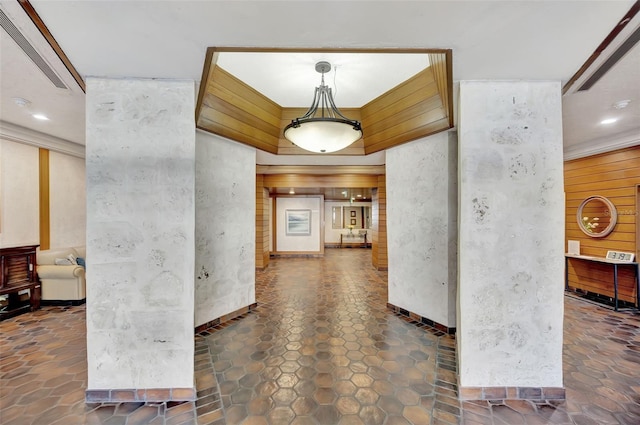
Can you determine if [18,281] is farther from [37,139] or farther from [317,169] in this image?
[317,169]

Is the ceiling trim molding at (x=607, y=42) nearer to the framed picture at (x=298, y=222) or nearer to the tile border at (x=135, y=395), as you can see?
the tile border at (x=135, y=395)

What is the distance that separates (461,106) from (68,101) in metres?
4.03

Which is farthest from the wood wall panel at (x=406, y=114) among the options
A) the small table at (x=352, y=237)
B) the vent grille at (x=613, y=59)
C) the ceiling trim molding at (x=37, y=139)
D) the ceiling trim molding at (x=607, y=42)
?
the small table at (x=352, y=237)

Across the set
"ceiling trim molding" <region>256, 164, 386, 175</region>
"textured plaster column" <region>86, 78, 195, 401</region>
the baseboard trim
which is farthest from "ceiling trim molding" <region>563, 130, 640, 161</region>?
the baseboard trim

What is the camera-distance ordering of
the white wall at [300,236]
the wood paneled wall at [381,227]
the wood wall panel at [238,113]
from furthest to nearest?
the white wall at [300,236], the wood paneled wall at [381,227], the wood wall panel at [238,113]

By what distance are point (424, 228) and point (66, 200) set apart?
646 cm

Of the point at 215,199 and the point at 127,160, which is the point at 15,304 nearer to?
the point at 215,199

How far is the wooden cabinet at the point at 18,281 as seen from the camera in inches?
142

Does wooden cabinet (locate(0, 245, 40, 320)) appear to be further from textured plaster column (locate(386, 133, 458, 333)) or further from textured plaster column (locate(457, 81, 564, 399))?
textured plaster column (locate(457, 81, 564, 399))

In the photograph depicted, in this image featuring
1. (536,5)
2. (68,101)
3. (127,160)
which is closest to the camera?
(536,5)

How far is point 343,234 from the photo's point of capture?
11.9 metres

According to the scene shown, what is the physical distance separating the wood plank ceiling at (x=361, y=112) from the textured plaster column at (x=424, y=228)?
1.21 ft

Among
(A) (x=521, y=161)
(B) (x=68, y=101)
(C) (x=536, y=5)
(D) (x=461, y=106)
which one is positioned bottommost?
(A) (x=521, y=161)

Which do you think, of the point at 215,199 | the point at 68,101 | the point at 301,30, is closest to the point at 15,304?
the point at 68,101
